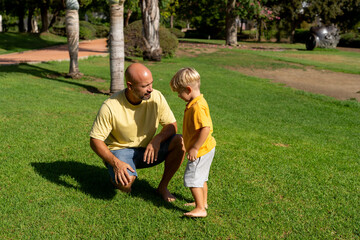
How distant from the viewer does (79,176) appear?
421 centimetres

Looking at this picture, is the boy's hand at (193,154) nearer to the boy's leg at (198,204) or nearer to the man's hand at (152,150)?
the boy's leg at (198,204)

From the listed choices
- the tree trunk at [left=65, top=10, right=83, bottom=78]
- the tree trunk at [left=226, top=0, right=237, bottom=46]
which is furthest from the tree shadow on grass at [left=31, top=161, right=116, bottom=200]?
the tree trunk at [left=226, top=0, right=237, bottom=46]

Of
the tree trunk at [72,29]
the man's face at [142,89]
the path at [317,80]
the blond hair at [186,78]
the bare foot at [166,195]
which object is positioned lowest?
the bare foot at [166,195]

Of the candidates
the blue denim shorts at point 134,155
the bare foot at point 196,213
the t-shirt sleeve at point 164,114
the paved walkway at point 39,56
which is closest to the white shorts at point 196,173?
the bare foot at point 196,213

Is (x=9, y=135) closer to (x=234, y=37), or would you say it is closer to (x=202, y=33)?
(x=234, y=37)

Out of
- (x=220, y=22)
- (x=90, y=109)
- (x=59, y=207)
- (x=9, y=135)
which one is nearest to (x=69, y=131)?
(x=9, y=135)

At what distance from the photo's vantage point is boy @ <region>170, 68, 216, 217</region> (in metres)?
3.16

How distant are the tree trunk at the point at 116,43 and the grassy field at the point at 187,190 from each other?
4.99 ft

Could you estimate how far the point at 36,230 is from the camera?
308 cm

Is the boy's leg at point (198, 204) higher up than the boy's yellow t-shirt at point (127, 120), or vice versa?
the boy's yellow t-shirt at point (127, 120)

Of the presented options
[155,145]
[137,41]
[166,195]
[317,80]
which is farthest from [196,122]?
[137,41]

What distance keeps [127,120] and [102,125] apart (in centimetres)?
27

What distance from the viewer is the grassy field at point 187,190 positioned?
10.5 feet

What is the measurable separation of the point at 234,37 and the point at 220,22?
1716 centimetres
